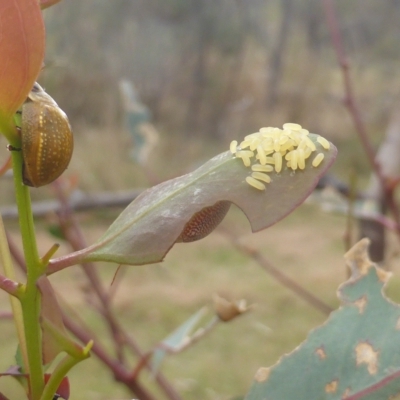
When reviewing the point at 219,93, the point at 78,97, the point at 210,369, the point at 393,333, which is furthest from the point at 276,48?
the point at 393,333

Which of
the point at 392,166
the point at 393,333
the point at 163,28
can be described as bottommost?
the point at 163,28

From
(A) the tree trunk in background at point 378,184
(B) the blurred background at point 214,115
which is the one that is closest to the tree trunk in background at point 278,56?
(B) the blurred background at point 214,115

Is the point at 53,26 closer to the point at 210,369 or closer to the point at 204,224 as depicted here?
the point at 210,369

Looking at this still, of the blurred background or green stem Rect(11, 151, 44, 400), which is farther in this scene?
the blurred background

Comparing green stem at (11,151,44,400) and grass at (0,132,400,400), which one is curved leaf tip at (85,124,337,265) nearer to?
green stem at (11,151,44,400)

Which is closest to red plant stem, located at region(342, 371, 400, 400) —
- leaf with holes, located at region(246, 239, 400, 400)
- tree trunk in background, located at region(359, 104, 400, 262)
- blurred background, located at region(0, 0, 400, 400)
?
leaf with holes, located at region(246, 239, 400, 400)

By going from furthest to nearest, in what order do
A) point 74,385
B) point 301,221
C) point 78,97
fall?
point 78,97
point 301,221
point 74,385

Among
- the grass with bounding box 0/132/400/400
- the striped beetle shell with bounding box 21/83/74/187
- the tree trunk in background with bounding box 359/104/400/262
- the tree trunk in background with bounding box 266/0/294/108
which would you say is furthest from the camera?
the tree trunk in background with bounding box 266/0/294/108
